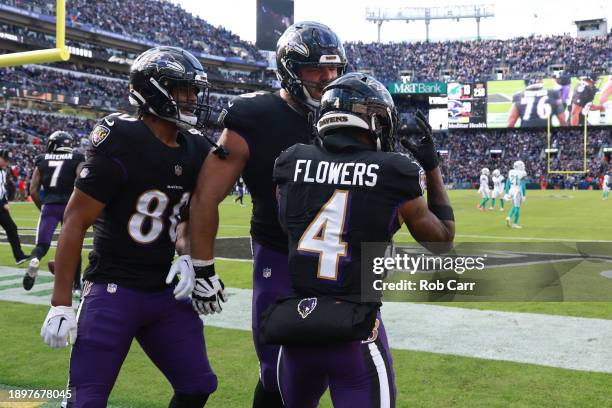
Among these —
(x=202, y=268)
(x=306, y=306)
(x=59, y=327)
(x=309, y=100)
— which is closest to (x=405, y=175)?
(x=306, y=306)

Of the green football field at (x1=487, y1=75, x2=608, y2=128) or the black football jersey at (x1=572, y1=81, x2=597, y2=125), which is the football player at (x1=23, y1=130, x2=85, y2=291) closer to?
the black football jersey at (x1=572, y1=81, x2=597, y2=125)

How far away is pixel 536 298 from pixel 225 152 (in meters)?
5.22

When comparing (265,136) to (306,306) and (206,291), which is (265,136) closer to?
(206,291)

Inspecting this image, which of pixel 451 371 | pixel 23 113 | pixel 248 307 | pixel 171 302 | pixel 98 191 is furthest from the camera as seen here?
pixel 23 113

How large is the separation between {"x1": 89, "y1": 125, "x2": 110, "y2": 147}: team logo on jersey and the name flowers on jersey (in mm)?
960

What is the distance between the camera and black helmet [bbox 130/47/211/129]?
281cm

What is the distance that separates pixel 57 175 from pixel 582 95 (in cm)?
4870

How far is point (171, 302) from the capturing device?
111 inches

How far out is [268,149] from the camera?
3004 mm

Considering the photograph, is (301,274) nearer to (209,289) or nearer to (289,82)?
(209,289)

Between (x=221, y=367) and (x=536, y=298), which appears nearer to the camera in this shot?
(x=221, y=367)

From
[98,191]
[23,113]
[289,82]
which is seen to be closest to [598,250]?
[289,82]

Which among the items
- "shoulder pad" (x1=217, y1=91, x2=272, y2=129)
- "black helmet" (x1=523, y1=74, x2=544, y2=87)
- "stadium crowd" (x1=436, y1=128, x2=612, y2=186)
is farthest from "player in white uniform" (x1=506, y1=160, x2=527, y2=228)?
"black helmet" (x1=523, y1=74, x2=544, y2=87)

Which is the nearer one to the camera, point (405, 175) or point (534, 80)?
point (405, 175)
